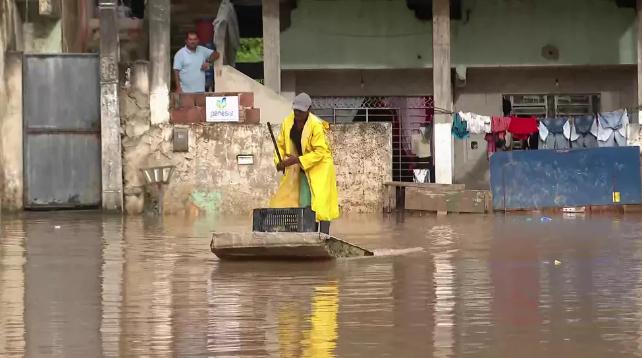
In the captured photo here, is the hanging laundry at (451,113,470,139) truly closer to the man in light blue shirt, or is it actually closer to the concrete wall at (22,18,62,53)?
the man in light blue shirt

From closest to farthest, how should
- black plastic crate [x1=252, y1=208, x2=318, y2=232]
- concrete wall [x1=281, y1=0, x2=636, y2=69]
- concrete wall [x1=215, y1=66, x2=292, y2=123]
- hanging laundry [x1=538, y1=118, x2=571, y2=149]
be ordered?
black plastic crate [x1=252, y1=208, x2=318, y2=232]
concrete wall [x1=215, y1=66, x2=292, y2=123]
hanging laundry [x1=538, y1=118, x2=571, y2=149]
concrete wall [x1=281, y1=0, x2=636, y2=69]

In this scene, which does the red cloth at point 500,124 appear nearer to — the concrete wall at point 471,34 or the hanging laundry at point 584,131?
the hanging laundry at point 584,131

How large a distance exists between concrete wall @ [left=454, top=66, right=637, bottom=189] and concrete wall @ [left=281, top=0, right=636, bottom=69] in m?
0.51

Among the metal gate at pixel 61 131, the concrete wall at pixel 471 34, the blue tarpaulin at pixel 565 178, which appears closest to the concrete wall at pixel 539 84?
the concrete wall at pixel 471 34

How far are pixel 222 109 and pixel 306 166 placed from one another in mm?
8255

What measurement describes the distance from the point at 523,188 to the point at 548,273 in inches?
392

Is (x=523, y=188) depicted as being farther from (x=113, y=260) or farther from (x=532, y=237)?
(x=113, y=260)

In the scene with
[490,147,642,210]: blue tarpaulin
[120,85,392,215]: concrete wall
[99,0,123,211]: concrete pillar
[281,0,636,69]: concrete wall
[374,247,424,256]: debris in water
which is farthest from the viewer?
[281,0,636,69]: concrete wall

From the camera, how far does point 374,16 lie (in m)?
22.7

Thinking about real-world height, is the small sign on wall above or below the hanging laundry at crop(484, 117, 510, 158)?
above

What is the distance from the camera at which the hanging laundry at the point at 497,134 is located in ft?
70.0

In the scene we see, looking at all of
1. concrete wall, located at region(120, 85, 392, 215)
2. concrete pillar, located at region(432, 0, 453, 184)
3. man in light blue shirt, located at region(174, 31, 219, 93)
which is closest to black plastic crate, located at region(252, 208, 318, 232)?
concrete wall, located at region(120, 85, 392, 215)

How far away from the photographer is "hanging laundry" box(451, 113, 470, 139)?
21.3m

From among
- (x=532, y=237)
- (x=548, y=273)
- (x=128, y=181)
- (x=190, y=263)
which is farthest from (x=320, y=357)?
(x=128, y=181)
